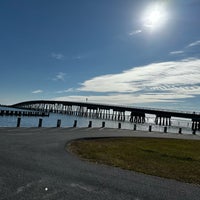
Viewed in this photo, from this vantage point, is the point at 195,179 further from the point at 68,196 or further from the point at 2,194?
the point at 2,194

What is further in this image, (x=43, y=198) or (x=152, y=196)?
(x=152, y=196)

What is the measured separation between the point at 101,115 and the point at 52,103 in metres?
53.7

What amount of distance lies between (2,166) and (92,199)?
3676 mm

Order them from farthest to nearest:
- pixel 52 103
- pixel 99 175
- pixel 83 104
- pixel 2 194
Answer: pixel 52 103 → pixel 83 104 → pixel 99 175 → pixel 2 194

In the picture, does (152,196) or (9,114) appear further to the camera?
(9,114)

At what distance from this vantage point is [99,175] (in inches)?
314

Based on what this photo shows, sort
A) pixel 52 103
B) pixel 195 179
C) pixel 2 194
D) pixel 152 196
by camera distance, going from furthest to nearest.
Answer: pixel 52 103
pixel 195 179
pixel 152 196
pixel 2 194

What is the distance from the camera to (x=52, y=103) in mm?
198875

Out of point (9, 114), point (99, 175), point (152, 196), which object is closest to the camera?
point (152, 196)

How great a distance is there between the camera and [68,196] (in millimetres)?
5766

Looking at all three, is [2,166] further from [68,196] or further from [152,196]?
[152,196]

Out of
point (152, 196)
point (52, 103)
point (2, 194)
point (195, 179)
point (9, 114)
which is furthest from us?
point (52, 103)

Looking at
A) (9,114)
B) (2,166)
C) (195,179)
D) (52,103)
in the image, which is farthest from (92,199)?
(52,103)

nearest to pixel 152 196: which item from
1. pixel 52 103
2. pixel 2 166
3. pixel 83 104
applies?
pixel 2 166
